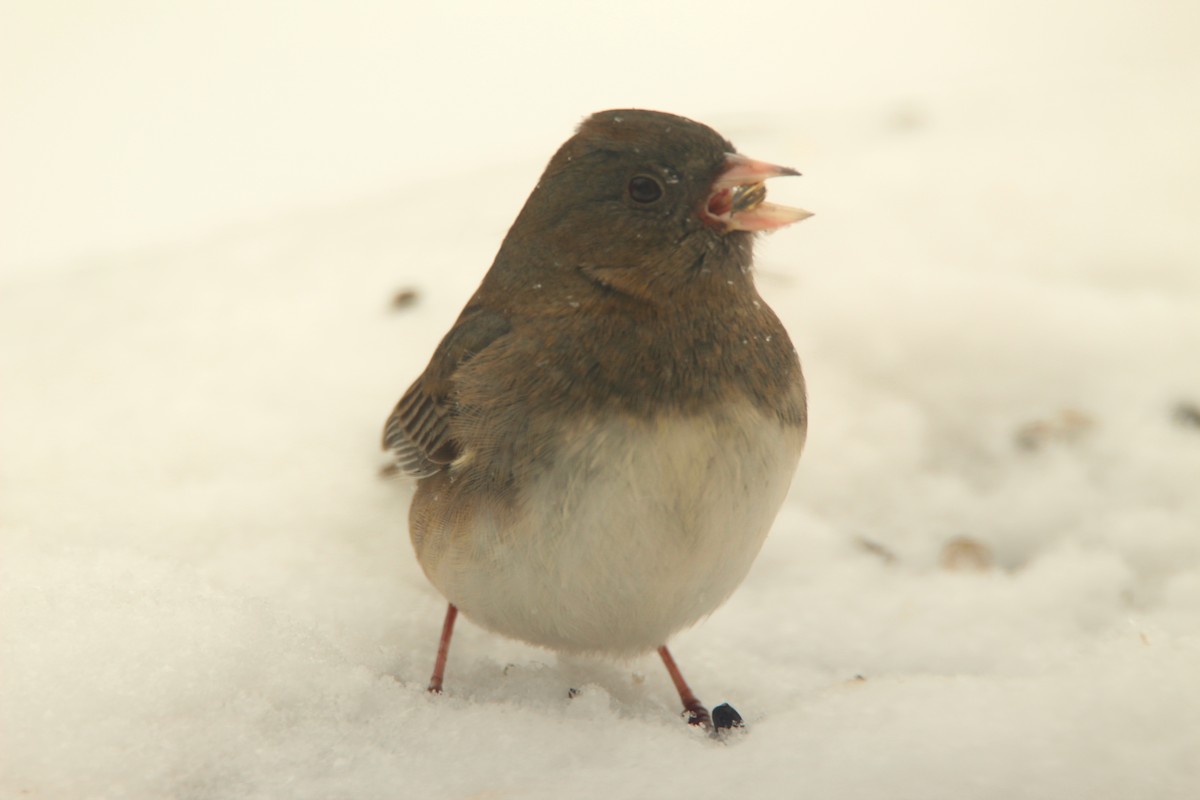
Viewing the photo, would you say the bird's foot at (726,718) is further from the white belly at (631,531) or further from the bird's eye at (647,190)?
the bird's eye at (647,190)

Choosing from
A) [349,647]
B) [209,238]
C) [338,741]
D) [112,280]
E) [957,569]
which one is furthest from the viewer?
[209,238]

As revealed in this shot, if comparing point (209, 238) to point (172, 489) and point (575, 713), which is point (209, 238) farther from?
point (575, 713)

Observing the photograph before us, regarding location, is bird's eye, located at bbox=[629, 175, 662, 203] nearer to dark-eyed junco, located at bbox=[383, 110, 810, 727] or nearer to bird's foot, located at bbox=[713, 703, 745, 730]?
dark-eyed junco, located at bbox=[383, 110, 810, 727]

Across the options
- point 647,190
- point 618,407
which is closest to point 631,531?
point 618,407

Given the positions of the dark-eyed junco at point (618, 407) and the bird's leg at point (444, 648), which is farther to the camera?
the bird's leg at point (444, 648)

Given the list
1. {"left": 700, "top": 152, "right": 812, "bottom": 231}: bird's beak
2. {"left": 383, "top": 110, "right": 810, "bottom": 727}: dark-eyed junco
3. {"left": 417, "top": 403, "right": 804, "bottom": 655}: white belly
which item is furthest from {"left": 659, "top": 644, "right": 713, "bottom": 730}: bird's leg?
{"left": 700, "top": 152, "right": 812, "bottom": 231}: bird's beak

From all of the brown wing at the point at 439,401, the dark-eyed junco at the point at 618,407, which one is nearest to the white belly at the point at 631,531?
the dark-eyed junco at the point at 618,407

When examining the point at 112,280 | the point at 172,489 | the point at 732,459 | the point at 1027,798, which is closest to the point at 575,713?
the point at 732,459
